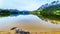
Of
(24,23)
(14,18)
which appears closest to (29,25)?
(24,23)

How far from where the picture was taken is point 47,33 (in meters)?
1.66

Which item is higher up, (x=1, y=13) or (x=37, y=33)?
(x=1, y=13)

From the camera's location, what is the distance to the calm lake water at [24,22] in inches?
64.4

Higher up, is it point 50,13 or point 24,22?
point 50,13

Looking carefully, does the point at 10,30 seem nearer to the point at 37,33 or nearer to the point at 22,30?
the point at 22,30

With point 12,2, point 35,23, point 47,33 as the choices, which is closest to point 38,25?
point 35,23

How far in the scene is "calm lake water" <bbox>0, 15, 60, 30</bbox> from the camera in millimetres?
1636

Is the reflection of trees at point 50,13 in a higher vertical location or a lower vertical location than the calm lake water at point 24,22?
higher

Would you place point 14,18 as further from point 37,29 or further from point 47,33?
point 47,33

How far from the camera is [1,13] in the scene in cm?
164

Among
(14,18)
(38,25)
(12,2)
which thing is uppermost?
(12,2)

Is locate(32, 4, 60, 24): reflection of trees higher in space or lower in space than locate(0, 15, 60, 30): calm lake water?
higher

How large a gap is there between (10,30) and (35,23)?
34 cm

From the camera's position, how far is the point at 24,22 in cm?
166
